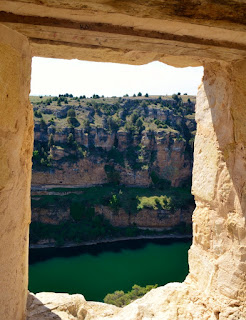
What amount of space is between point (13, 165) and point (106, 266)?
18.8 meters

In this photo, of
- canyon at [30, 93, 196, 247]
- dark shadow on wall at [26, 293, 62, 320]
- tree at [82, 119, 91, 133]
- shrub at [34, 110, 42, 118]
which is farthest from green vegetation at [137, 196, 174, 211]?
dark shadow on wall at [26, 293, 62, 320]

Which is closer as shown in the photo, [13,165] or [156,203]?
[13,165]

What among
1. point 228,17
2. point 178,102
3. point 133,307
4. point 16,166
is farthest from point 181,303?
point 178,102

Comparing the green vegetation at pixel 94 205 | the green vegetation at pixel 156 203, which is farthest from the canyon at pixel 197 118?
the green vegetation at pixel 156 203

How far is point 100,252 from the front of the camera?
2161cm

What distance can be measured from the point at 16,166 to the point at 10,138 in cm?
14

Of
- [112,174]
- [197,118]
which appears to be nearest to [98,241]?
[112,174]

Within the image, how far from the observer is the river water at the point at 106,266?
1633 cm

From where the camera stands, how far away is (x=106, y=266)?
19172mm

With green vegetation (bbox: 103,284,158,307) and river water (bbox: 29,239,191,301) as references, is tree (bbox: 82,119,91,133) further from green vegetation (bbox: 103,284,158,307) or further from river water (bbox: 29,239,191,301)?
green vegetation (bbox: 103,284,158,307)

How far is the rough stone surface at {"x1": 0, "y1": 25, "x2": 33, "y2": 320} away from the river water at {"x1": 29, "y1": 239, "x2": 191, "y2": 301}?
46.9 feet

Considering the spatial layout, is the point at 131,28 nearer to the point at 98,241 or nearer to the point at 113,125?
the point at 98,241

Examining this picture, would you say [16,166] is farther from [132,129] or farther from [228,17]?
[132,129]

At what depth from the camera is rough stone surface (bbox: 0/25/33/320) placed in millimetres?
1314
